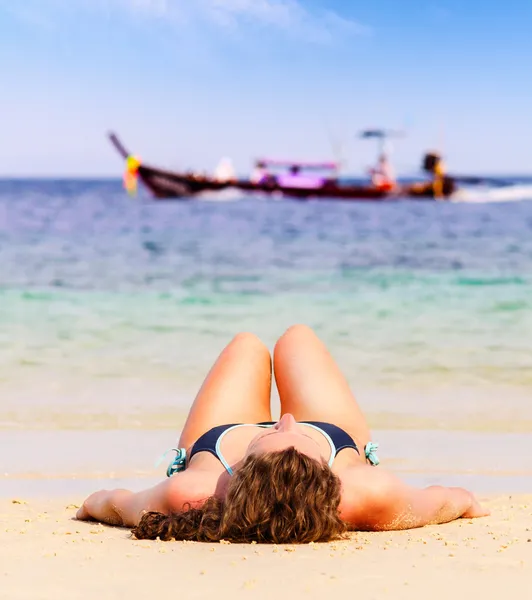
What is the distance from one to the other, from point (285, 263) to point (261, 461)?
54.5 feet

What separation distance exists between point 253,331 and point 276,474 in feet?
24.3

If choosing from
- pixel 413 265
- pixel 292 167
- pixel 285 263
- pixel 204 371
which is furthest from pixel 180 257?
pixel 292 167

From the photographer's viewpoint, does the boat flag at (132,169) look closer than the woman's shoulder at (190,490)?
No

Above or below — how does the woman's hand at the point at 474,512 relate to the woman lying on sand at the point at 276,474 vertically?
below

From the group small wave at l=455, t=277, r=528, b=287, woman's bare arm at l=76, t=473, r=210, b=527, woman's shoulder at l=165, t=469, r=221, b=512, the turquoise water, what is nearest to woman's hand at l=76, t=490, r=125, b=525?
woman's bare arm at l=76, t=473, r=210, b=527

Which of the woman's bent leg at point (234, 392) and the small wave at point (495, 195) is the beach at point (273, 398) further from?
the small wave at point (495, 195)

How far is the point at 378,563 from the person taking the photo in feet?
8.96

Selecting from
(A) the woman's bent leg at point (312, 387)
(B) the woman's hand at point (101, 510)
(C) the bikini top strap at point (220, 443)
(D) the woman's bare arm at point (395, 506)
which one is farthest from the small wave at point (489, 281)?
(B) the woman's hand at point (101, 510)

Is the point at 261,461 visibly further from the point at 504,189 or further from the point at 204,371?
the point at 504,189

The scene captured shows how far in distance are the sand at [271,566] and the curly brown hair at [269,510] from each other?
0.05 m

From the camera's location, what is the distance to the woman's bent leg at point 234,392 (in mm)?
3500

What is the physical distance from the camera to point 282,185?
65312 mm

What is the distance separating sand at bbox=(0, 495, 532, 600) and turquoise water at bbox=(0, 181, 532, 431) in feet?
8.37

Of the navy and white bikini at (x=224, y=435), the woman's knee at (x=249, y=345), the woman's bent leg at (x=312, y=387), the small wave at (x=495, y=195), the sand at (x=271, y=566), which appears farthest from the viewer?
the small wave at (x=495, y=195)
